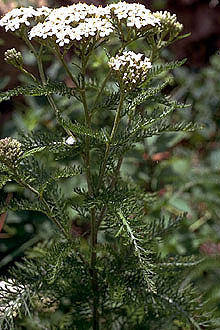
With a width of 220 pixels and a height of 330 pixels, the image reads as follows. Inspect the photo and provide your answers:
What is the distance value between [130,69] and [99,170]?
21cm

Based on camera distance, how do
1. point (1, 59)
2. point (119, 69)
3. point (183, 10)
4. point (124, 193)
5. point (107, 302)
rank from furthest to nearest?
point (183, 10) → point (1, 59) → point (107, 302) → point (124, 193) → point (119, 69)

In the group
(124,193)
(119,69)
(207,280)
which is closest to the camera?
(119,69)

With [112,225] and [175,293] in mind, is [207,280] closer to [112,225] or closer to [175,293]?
[175,293]

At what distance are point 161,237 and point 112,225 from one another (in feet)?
0.76

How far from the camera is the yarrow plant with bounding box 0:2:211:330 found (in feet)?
2.16

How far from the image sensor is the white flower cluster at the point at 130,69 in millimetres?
641

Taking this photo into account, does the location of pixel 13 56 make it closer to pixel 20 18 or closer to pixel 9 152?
pixel 20 18

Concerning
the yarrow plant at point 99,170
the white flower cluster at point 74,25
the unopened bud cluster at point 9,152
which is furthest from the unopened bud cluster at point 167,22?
the unopened bud cluster at point 9,152

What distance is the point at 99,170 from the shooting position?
0.80 m

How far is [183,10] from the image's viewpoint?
7.84 feet

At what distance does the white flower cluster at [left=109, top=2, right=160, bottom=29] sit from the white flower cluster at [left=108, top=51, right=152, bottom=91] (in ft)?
0.15

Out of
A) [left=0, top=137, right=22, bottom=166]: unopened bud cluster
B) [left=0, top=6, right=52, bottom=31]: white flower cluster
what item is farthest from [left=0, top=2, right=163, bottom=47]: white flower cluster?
[left=0, top=137, right=22, bottom=166]: unopened bud cluster

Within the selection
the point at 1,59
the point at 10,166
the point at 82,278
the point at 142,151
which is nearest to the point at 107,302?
the point at 82,278

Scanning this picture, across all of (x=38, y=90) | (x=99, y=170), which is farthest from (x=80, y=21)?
(x=99, y=170)
